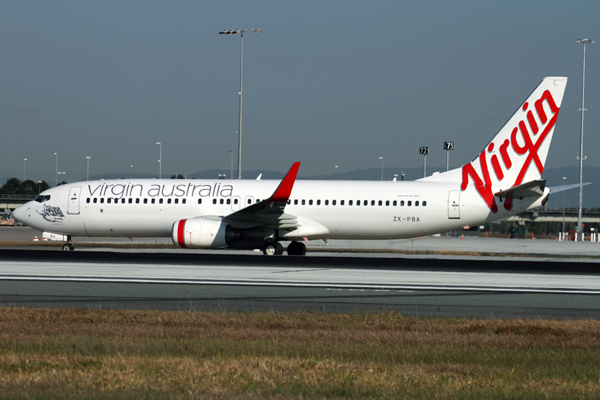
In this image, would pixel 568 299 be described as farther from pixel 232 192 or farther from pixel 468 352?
pixel 232 192

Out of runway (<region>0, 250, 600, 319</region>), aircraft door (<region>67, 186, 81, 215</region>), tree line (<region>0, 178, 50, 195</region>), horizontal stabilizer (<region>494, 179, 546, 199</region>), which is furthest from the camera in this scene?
tree line (<region>0, 178, 50, 195</region>)

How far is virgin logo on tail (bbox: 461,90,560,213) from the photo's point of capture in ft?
101

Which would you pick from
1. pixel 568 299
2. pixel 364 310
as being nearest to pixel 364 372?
pixel 364 310

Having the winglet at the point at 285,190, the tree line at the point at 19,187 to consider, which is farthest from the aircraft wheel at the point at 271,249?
the tree line at the point at 19,187

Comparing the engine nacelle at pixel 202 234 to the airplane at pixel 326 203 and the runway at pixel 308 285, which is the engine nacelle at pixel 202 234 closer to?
the airplane at pixel 326 203

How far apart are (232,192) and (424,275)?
44.6ft

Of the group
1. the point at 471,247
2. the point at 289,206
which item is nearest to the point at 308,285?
the point at 289,206

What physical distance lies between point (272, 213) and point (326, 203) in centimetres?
287

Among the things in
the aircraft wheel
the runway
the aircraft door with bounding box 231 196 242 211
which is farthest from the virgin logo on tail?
the aircraft door with bounding box 231 196 242 211

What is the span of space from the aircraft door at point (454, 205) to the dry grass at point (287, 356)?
19.0 metres

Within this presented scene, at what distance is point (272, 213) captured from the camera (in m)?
30.1

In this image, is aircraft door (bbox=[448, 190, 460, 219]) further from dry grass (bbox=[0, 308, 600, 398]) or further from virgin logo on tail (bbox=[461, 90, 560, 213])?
dry grass (bbox=[0, 308, 600, 398])

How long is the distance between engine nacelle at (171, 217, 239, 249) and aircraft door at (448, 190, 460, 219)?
9.71 metres

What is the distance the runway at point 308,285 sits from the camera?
47.4 feet
